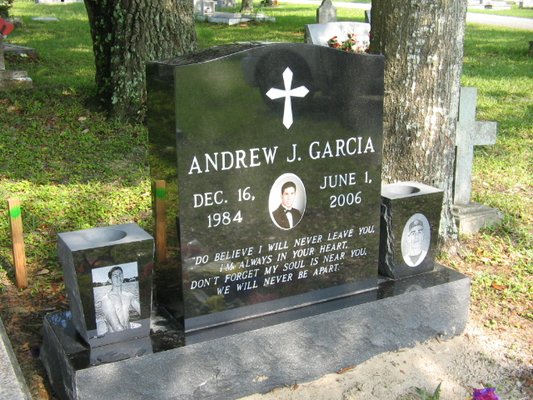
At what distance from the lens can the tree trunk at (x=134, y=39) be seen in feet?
24.7

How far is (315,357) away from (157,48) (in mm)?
4783

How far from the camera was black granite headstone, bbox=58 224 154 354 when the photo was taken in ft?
10.5

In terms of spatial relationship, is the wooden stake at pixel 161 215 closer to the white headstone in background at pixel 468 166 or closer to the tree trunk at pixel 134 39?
the white headstone in background at pixel 468 166

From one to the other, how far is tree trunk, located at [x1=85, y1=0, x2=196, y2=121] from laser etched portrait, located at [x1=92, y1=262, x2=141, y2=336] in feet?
15.3

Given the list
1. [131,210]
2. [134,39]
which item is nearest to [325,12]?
[134,39]

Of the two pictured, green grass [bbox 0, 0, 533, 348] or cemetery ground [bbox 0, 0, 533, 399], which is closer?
cemetery ground [bbox 0, 0, 533, 399]

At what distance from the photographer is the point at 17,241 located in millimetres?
4270

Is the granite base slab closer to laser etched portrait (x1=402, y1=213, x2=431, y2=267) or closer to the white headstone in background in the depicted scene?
laser etched portrait (x1=402, y1=213, x2=431, y2=267)

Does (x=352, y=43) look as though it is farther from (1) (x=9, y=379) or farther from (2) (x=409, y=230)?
(1) (x=9, y=379)

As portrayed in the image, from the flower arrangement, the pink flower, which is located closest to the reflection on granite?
the pink flower

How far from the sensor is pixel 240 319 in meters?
3.60

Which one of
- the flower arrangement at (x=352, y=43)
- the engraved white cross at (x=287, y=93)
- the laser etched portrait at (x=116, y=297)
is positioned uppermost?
the engraved white cross at (x=287, y=93)

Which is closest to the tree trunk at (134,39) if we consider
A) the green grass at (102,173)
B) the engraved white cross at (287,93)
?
the green grass at (102,173)

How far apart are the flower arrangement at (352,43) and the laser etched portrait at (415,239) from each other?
6.46 meters
